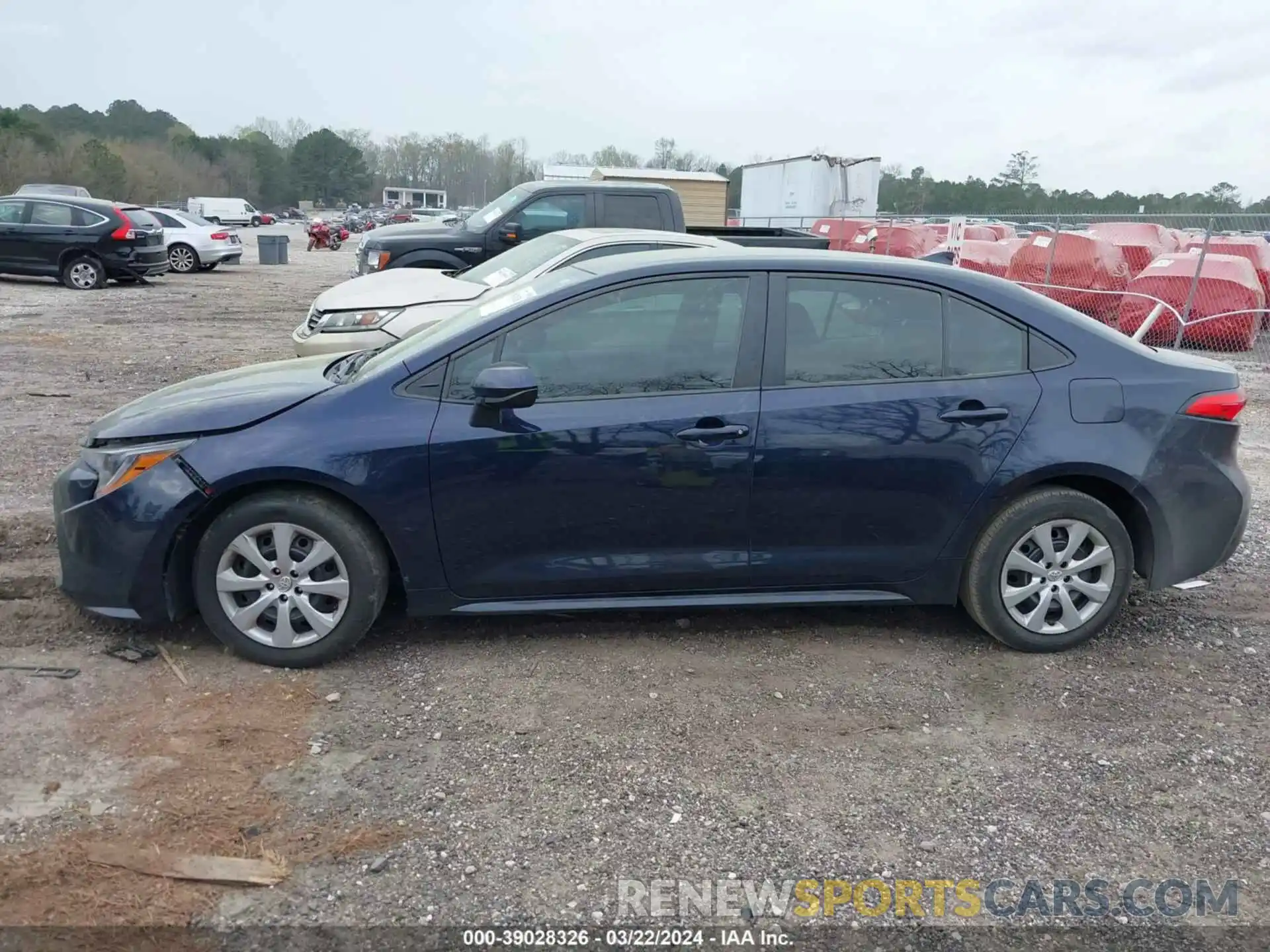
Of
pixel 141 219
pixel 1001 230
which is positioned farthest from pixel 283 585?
pixel 1001 230

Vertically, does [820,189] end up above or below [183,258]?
above

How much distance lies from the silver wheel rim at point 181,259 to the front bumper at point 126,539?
73.2ft

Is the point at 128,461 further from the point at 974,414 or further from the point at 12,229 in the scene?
the point at 12,229

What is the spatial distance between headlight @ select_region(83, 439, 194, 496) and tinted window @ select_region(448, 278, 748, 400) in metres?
1.11

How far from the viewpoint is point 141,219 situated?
19.7m

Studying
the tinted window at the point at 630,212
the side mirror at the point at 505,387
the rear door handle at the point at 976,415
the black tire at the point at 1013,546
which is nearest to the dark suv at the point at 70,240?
the tinted window at the point at 630,212

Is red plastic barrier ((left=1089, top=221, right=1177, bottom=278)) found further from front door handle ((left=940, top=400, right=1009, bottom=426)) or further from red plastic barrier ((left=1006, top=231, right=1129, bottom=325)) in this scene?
front door handle ((left=940, top=400, right=1009, bottom=426))

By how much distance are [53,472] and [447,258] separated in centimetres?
620

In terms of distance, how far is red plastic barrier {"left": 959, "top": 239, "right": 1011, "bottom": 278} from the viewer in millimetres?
17547

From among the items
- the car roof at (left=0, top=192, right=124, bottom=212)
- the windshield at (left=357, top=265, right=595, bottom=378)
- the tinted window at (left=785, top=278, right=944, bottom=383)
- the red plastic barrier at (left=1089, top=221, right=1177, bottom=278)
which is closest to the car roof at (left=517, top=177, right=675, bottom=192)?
the windshield at (left=357, top=265, right=595, bottom=378)

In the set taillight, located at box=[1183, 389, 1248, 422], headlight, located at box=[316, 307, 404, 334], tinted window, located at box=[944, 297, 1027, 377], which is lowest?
taillight, located at box=[1183, 389, 1248, 422]

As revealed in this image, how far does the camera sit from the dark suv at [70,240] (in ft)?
60.3

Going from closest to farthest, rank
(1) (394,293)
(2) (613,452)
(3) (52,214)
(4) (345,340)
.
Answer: (2) (613,452)
(4) (345,340)
(1) (394,293)
(3) (52,214)

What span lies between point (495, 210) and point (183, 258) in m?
15.1
